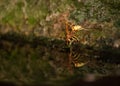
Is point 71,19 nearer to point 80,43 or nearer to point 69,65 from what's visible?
point 80,43

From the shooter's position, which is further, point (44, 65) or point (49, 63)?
point (49, 63)

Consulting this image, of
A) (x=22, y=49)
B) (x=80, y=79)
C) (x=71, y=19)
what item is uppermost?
(x=71, y=19)

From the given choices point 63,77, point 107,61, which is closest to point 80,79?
point 63,77

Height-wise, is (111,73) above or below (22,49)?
below

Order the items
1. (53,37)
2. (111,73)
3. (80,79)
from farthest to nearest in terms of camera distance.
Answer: (53,37) < (111,73) < (80,79)
